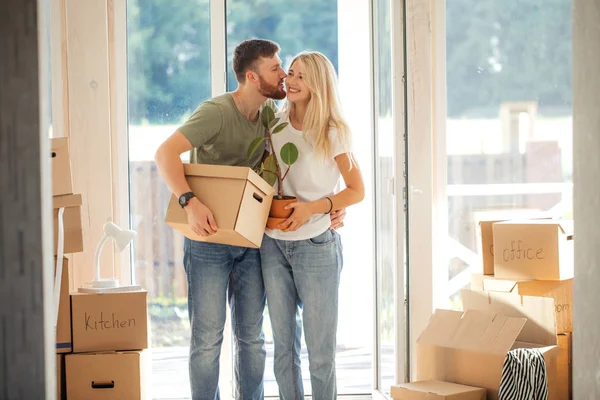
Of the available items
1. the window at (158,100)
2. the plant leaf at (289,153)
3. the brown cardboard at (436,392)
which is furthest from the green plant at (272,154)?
the window at (158,100)

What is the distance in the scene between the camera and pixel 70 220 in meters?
2.58

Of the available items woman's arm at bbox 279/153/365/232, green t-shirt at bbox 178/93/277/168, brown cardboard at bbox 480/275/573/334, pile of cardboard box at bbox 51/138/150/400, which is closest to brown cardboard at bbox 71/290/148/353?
pile of cardboard box at bbox 51/138/150/400

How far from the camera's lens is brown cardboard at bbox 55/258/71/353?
2592 mm

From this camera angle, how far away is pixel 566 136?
3.15 meters

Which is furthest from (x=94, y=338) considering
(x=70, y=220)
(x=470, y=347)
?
(x=470, y=347)

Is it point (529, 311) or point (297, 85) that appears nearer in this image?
point (297, 85)

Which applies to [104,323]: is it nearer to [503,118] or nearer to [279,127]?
[279,127]

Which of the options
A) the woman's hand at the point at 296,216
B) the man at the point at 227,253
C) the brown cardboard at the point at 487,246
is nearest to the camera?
the woman's hand at the point at 296,216

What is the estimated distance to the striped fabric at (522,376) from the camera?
6.98ft

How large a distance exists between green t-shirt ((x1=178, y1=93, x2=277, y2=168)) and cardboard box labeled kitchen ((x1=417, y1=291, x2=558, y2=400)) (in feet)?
2.95

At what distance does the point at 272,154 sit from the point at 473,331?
923mm

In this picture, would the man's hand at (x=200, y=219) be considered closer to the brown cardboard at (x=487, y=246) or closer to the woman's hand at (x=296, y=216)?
the woman's hand at (x=296, y=216)

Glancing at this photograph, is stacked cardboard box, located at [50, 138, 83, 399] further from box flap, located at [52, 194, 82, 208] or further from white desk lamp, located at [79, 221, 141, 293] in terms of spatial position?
white desk lamp, located at [79, 221, 141, 293]

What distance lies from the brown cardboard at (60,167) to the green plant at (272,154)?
2.37 feet
